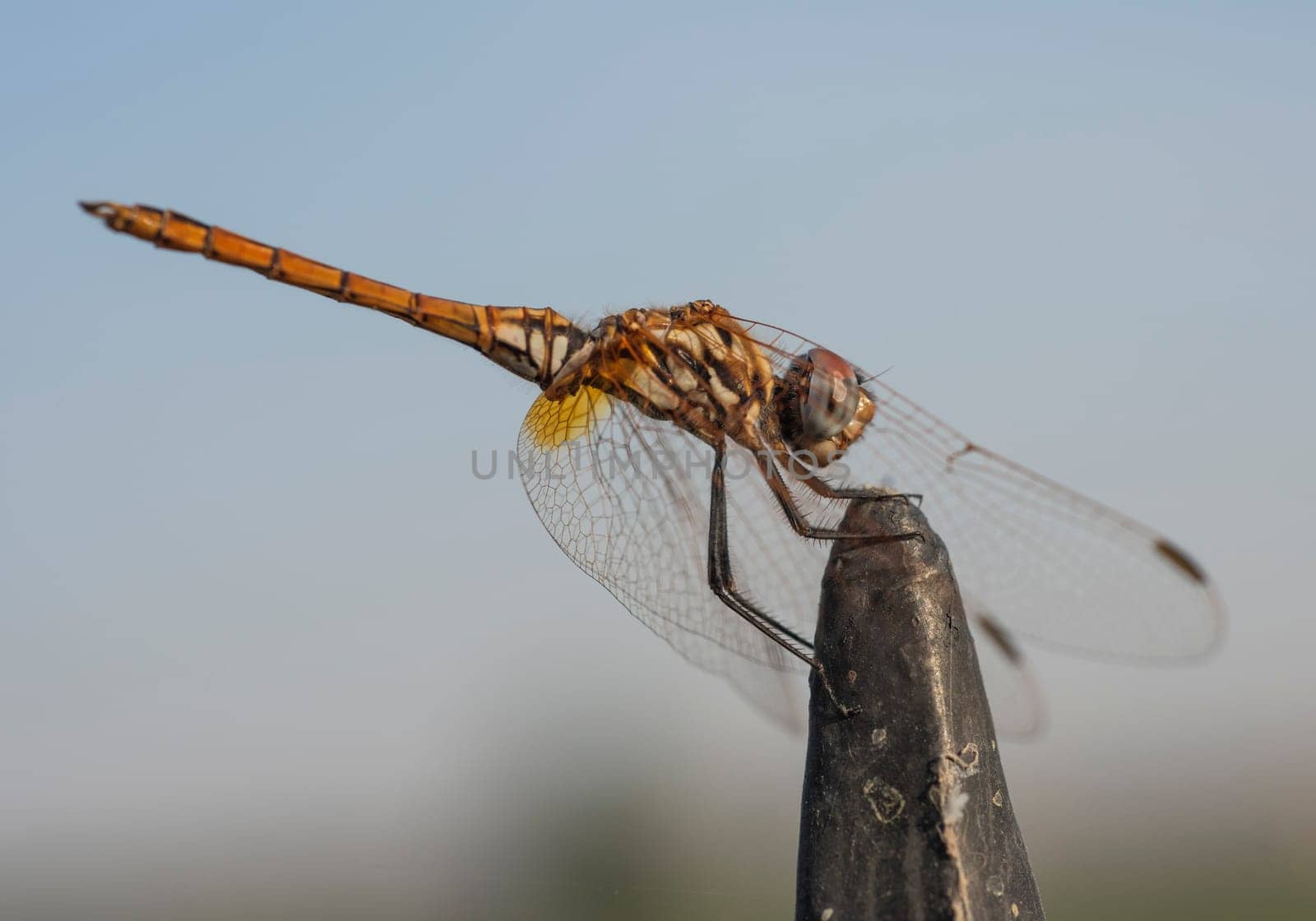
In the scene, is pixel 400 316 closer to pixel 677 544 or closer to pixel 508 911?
pixel 677 544

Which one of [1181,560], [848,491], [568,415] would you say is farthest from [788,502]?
[1181,560]

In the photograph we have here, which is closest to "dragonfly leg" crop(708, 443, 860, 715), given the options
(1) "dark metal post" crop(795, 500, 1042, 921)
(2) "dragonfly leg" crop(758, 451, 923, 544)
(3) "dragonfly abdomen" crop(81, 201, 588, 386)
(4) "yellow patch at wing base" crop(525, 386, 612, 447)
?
(2) "dragonfly leg" crop(758, 451, 923, 544)

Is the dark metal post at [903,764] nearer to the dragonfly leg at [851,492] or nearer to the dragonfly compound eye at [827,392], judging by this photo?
the dragonfly leg at [851,492]

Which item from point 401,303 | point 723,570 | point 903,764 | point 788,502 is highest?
point 401,303

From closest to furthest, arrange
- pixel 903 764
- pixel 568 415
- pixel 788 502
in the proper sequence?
pixel 903 764
pixel 788 502
pixel 568 415

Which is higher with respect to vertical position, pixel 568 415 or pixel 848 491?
pixel 568 415

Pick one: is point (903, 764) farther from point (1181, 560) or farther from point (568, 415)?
point (568, 415)
